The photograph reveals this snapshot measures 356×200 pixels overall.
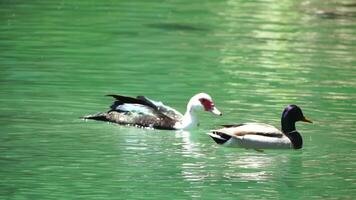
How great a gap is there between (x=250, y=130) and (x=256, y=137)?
103 millimetres

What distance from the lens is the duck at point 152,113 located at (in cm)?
1659

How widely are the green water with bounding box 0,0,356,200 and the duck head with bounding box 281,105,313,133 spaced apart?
32 centimetres

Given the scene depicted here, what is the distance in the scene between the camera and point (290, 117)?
629 inches

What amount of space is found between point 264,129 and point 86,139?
1991 mm

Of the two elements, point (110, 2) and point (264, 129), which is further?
point (110, 2)

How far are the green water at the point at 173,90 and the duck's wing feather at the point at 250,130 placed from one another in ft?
0.76

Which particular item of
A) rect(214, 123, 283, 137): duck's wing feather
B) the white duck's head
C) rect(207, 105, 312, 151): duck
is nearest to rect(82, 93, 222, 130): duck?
the white duck's head

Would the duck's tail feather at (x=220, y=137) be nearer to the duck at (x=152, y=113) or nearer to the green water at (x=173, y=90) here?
the green water at (x=173, y=90)

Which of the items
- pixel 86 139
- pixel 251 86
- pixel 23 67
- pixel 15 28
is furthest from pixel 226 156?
pixel 15 28

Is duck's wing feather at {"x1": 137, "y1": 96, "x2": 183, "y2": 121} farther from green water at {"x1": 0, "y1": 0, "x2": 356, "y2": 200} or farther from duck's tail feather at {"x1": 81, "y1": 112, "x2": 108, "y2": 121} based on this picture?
duck's tail feather at {"x1": 81, "y1": 112, "x2": 108, "y2": 121}

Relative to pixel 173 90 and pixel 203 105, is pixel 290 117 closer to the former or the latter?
pixel 203 105

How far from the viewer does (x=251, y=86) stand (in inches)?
767

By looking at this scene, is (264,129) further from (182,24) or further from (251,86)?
(182,24)

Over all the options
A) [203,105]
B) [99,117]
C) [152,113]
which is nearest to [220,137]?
[203,105]
